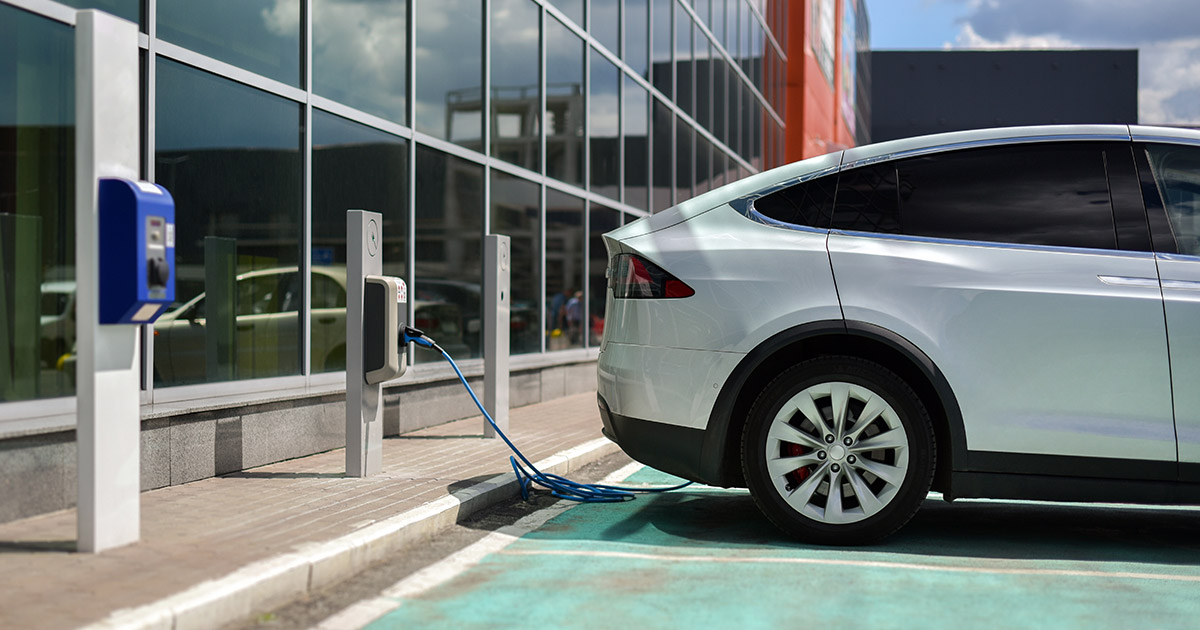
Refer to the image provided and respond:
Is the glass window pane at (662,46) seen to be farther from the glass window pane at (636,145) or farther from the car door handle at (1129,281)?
the car door handle at (1129,281)

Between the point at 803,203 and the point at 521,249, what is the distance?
754 cm

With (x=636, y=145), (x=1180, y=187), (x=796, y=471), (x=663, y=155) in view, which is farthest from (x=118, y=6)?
(x=663, y=155)

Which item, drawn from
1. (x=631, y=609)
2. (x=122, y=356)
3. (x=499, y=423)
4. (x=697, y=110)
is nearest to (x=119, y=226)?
(x=122, y=356)

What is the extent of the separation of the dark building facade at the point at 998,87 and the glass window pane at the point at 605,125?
215 ft

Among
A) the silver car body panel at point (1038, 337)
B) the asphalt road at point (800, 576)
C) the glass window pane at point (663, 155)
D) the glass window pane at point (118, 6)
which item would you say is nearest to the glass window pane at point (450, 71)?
the glass window pane at point (118, 6)

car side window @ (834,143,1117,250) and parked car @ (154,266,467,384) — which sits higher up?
car side window @ (834,143,1117,250)

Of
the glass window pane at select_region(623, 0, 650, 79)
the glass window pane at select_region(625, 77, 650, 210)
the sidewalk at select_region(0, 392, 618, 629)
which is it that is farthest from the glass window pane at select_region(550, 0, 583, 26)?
the sidewalk at select_region(0, 392, 618, 629)

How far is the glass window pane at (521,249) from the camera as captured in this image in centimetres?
1197

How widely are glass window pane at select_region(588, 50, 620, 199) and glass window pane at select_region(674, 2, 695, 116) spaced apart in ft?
10.5

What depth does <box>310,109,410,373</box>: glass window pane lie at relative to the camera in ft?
27.0

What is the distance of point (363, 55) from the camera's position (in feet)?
29.6

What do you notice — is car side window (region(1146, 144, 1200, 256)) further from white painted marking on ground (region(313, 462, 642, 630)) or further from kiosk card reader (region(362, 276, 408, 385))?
kiosk card reader (region(362, 276, 408, 385))

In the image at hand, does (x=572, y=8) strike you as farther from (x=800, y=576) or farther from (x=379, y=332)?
(x=800, y=576)

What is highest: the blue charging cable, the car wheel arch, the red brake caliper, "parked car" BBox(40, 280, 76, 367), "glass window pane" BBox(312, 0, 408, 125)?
"glass window pane" BBox(312, 0, 408, 125)
